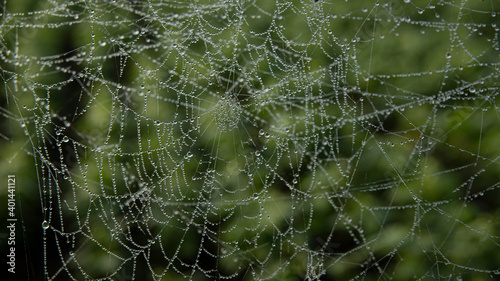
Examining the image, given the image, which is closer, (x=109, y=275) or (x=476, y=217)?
(x=476, y=217)

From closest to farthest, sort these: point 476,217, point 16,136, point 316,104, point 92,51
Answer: point 476,217
point 316,104
point 92,51
point 16,136

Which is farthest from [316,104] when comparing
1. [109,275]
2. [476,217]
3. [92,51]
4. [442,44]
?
[109,275]

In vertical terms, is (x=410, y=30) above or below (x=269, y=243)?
above

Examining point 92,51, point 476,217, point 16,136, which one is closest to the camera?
point 476,217

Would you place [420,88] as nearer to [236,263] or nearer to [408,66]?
[408,66]

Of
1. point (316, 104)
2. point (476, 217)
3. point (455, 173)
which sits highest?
point (316, 104)

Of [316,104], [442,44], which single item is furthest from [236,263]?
[442,44]

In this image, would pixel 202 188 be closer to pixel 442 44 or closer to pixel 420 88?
pixel 420 88
